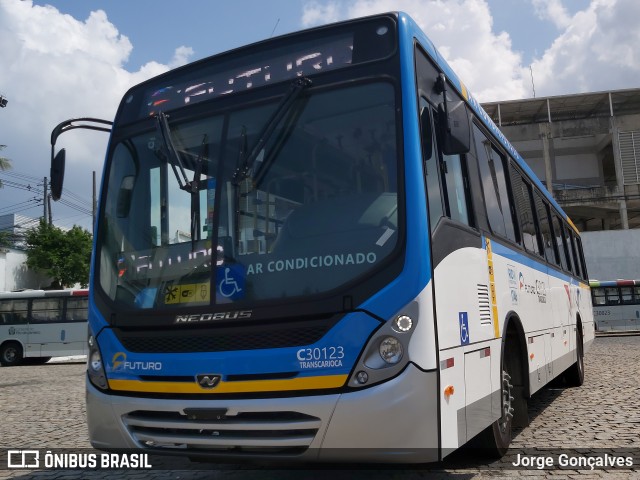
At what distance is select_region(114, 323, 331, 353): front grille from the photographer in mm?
3941

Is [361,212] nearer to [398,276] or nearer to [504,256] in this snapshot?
[398,276]

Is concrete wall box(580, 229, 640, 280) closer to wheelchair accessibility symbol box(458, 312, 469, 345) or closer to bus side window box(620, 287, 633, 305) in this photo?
bus side window box(620, 287, 633, 305)

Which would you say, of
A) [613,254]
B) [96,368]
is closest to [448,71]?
[96,368]

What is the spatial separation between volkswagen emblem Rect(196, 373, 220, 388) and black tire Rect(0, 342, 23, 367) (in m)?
24.7

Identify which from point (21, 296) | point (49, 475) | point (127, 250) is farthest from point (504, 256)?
point (21, 296)

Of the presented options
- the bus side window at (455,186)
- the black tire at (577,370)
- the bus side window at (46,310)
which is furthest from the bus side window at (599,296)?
the bus side window at (455,186)

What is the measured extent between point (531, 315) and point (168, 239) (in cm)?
399

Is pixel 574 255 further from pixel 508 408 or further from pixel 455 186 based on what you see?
pixel 455 186

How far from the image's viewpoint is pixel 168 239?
15.4ft

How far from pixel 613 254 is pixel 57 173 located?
37.4 metres

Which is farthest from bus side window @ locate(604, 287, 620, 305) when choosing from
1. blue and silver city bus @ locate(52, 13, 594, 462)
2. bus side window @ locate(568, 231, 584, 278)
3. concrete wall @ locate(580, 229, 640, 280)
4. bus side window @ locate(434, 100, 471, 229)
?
bus side window @ locate(434, 100, 471, 229)

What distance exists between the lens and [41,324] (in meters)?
25.7

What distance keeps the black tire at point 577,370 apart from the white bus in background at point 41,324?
767 inches

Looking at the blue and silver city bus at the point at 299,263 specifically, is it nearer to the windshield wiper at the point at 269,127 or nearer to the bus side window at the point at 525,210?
the windshield wiper at the point at 269,127
